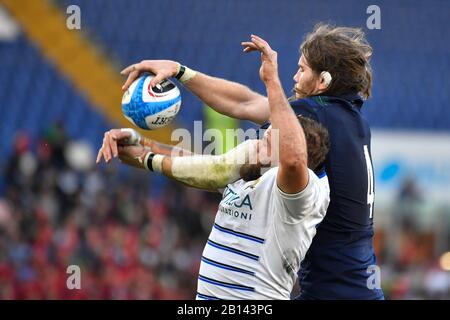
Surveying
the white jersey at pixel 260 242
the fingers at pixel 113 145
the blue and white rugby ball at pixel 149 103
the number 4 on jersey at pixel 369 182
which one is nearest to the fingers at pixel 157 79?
the blue and white rugby ball at pixel 149 103

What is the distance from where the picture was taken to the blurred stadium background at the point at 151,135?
1052 centimetres

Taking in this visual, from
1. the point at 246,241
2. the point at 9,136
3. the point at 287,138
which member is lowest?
the point at 246,241

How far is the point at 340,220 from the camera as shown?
4.34 meters

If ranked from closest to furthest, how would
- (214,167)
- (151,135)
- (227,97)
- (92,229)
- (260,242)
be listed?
1. (260,242)
2. (214,167)
3. (227,97)
4. (92,229)
5. (151,135)

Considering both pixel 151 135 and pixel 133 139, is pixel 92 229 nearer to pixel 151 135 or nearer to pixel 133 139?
pixel 151 135

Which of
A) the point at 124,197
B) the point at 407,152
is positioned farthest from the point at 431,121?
the point at 124,197

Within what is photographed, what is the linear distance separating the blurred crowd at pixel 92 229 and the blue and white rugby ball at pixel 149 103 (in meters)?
5.88

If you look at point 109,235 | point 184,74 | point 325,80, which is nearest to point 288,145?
point 325,80

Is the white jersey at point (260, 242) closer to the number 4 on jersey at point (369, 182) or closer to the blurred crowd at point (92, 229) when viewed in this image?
the number 4 on jersey at point (369, 182)

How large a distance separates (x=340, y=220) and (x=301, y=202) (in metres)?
0.62

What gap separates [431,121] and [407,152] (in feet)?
3.98

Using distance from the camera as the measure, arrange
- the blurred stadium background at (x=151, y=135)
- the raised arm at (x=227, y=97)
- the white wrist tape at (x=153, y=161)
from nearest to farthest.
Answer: the white wrist tape at (x=153, y=161), the raised arm at (x=227, y=97), the blurred stadium background at (x=151, y=135)

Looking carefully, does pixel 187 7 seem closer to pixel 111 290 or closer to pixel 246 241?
pixel 111 290

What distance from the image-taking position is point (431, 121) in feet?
44.9
